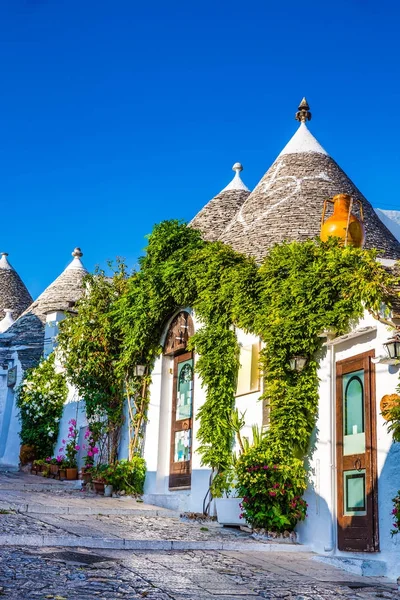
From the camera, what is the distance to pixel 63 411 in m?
20.1

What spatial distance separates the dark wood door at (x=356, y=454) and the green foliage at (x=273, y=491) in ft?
2.04

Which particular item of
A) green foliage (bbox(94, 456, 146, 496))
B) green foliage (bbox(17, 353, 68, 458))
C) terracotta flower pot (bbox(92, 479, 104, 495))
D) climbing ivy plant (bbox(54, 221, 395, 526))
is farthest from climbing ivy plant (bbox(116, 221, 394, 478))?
green foliage (bbox(17, 353, 68, 458))

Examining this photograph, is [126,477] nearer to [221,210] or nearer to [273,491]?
[273,491]

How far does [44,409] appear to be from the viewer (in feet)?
66.9

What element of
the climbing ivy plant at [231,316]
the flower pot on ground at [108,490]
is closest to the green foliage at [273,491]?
the climbing ivy plant at [231,316]

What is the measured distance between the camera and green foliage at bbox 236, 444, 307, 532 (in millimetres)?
9844

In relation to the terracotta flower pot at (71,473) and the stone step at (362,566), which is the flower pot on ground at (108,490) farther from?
the stone step at (362,566)

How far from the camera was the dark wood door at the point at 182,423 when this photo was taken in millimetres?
13453

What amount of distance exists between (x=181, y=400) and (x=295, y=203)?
14.1 feet

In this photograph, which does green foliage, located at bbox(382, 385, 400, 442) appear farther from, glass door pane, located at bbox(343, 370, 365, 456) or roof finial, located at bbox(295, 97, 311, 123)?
roof finial, located at bbox(295, 97, 311, 123)

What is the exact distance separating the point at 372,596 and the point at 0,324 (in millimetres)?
23528

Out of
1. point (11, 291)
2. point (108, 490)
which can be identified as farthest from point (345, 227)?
point (11, 291)

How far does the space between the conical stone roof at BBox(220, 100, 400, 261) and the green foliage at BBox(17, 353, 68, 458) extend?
7.92m

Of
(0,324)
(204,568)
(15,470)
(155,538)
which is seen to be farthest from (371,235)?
(0,324)
